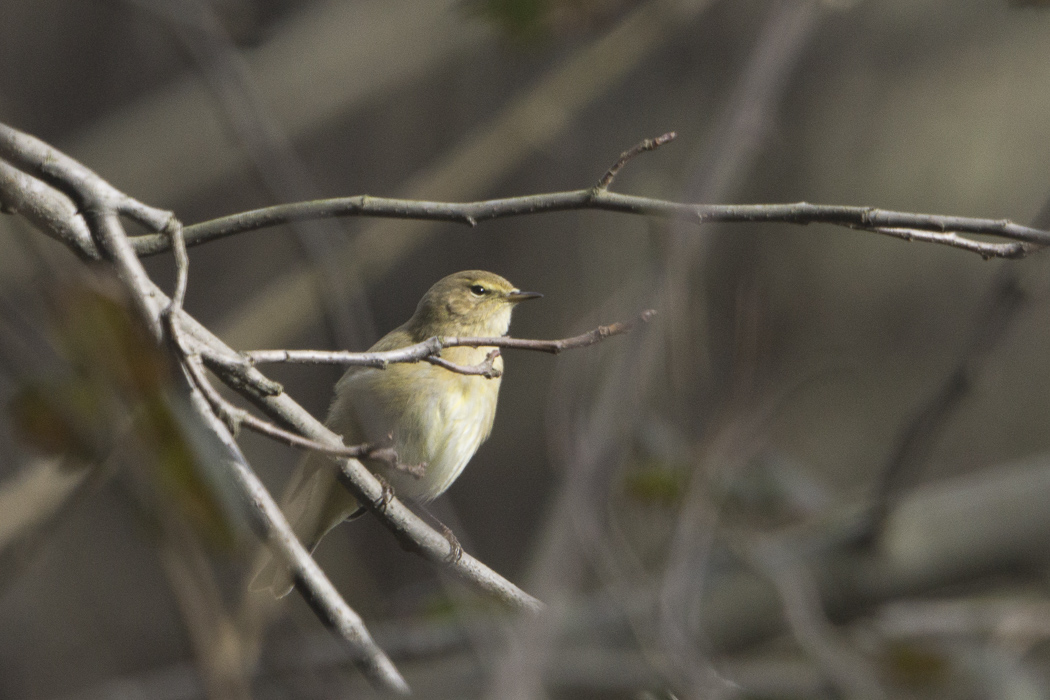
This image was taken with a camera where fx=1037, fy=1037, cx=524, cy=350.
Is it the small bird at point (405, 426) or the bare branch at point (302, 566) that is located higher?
the small bird at point (405, 426)

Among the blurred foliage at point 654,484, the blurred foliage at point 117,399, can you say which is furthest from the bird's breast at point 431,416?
the blurred foliage at point 117,399

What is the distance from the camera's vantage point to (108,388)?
1.66m

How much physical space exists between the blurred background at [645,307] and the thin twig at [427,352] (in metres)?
0.16

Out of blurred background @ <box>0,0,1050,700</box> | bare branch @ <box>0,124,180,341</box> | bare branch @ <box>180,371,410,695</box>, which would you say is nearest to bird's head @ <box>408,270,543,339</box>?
blurred background @ <box>0,0,1050,700</box>

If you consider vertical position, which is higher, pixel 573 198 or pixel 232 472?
pixel 573 198

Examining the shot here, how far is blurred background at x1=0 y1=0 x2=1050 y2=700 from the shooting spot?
11.6ft

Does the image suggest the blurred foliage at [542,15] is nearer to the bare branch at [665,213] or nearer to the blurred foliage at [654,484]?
the blurred foliage at [654,484]

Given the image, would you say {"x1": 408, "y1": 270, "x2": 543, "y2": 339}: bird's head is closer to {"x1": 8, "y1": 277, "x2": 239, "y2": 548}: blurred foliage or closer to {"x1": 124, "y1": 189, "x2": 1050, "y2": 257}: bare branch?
{"x1": 124, "y1": 189, "x2": 1050, "y2": 257}: bare branch

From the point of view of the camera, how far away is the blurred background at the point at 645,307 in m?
3.53

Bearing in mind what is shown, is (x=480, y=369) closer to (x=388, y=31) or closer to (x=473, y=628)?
(x=473, y=628)

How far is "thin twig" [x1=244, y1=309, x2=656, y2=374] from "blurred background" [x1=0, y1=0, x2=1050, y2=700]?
6.1 inches

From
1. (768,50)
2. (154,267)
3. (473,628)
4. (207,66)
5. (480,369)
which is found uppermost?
(154,267)

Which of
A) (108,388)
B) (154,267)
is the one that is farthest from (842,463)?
(108,388)

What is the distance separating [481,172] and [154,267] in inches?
130
